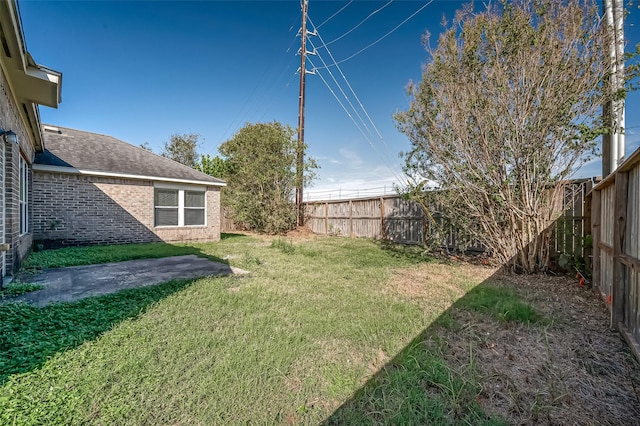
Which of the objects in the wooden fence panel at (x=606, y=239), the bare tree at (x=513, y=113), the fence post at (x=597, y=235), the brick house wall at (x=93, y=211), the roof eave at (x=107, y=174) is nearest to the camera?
the wooden fence panel at (x=606, y=239)

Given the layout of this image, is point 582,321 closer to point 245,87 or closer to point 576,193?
point 576,193

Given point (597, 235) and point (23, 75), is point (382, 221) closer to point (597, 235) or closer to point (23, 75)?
Answer: point (597, 235)

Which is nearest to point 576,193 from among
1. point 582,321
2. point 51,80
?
point 582,321

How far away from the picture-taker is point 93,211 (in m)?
9.09

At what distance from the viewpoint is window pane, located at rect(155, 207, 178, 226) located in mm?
10516

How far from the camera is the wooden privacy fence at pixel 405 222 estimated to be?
18.6 feet

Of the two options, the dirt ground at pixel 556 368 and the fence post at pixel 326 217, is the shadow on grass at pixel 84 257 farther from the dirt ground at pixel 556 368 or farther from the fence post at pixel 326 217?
the fence post at pixel 326 217

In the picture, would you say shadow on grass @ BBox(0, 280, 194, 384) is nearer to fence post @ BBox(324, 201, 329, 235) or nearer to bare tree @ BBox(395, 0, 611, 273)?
bare tree @ BBox(395, 0, 611, 273)

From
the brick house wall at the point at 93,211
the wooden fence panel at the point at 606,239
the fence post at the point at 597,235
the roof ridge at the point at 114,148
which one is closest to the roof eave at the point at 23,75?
the brick house wall at the point at 93,211

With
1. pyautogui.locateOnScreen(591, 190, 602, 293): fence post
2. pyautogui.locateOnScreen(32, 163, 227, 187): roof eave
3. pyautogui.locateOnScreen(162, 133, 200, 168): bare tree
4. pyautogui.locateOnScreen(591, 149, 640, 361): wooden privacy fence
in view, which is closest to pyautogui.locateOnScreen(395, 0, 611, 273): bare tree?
pyautogui.locateOnScreen(591, 190, 602, 293): fence post

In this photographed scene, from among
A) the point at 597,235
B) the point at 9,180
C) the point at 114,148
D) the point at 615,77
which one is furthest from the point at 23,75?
the point at 615,77

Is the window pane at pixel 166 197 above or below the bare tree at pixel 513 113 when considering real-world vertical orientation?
below

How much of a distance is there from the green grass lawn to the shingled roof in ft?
23.3

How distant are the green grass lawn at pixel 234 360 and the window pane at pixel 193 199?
7.58 m
